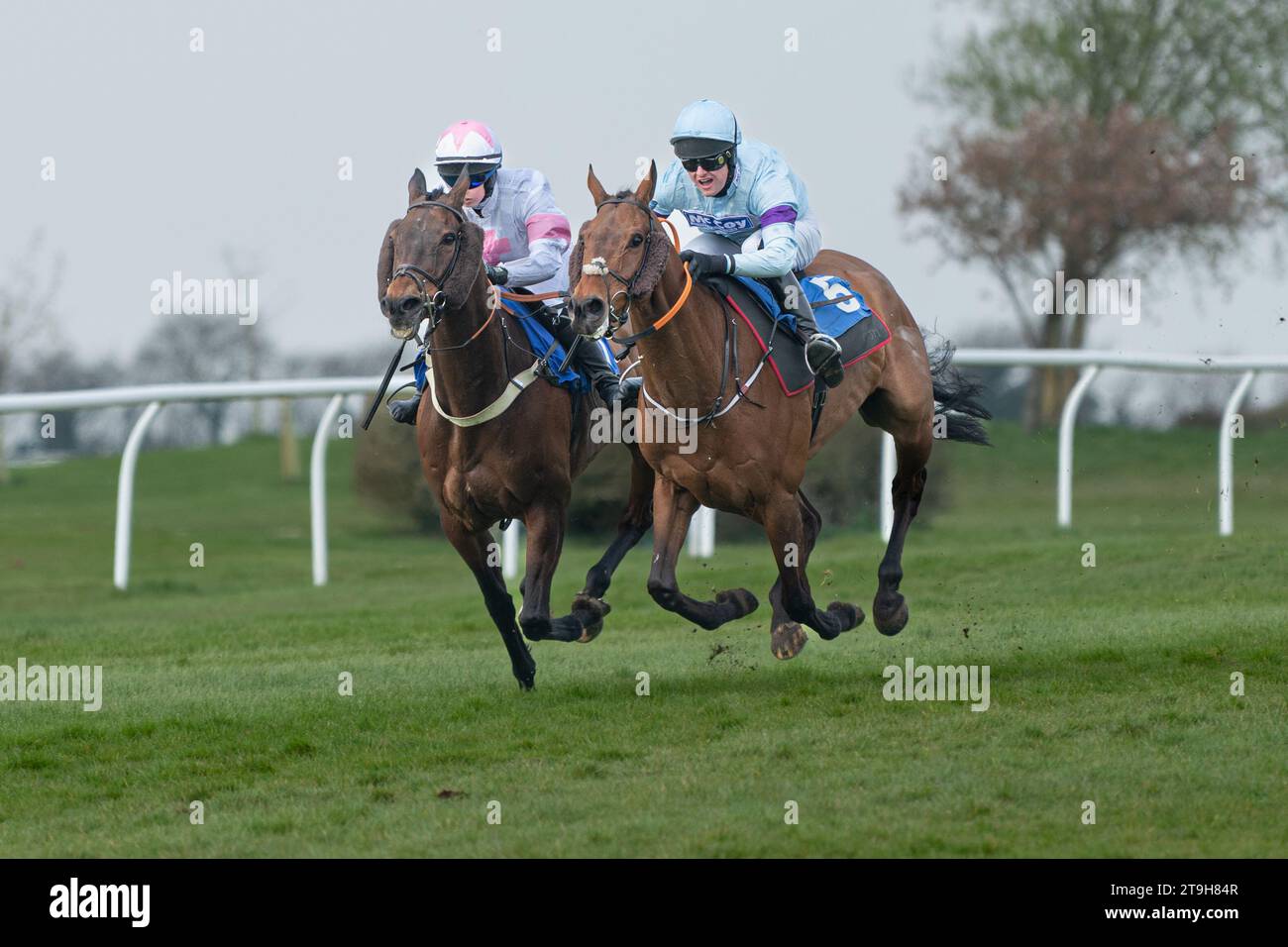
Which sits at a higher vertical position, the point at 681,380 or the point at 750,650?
the point at 681,380

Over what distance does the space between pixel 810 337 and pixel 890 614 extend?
145cm

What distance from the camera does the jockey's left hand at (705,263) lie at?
22.3ft

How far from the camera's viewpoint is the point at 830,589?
11312 mm

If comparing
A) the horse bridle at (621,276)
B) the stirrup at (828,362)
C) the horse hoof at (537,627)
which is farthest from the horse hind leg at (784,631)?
the horse bridle at (621,276)

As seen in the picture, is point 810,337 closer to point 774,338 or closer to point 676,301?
point 774,338

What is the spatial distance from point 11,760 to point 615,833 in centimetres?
266

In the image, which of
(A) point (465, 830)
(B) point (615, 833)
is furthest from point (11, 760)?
(B) point (615, 833)

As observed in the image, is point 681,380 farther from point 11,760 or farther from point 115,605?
point 115,605

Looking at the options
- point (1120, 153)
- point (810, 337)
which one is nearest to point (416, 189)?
point (810, 337)

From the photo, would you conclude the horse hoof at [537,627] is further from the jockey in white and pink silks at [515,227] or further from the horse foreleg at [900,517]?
the horse foreleg at [900,517]

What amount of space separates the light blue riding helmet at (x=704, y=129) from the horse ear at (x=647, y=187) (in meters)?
0.58

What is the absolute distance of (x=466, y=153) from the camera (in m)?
7.38

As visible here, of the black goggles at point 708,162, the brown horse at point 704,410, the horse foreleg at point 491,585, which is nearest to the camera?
the brown horse at point 704,410
